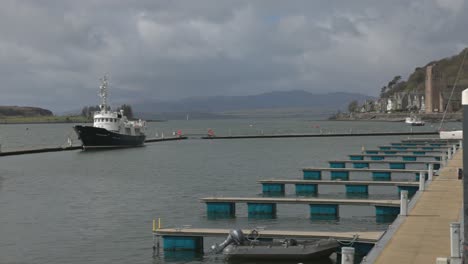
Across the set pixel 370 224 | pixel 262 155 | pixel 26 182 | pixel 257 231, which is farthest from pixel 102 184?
pixel 262 155

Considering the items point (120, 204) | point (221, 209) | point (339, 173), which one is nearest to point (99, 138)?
point (339, 173)

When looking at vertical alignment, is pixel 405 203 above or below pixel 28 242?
above

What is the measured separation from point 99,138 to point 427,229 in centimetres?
6981

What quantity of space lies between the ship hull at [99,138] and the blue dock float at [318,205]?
5684 cm

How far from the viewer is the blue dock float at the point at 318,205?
26734mm

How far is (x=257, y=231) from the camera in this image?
66.5 feet

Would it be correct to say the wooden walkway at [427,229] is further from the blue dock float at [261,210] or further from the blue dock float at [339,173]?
the blue dock float at [339,173]

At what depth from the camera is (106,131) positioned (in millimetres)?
84562

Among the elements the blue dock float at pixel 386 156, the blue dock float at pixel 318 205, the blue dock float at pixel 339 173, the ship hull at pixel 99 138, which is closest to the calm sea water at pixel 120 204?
the blue dock float at pixel 318 205

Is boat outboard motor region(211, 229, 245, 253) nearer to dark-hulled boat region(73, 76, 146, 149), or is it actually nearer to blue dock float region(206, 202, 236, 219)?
blue dock float region(206, 202, 236, 219)

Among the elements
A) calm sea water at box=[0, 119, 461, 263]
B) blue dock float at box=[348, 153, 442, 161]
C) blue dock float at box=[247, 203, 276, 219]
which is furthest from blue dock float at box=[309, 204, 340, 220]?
blue dock float at box=[348, 153, 442, 161]

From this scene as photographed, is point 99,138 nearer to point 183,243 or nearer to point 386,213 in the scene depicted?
point 386,213

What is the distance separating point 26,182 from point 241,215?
22.2 m

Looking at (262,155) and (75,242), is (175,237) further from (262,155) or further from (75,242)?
(262,155)
